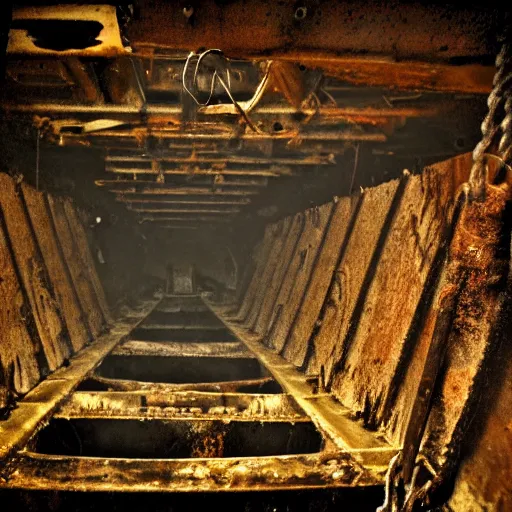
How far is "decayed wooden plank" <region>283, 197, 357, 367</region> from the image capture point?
165 inches

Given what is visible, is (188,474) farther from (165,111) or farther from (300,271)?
(300,271)

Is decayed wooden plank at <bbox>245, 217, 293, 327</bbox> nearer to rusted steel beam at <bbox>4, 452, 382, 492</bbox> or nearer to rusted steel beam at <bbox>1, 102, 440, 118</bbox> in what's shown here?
rusted steel beam at <bbox>1, 102, 440, 118</bbox>

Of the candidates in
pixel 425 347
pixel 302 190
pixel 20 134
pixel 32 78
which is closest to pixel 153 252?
pixel 302 190

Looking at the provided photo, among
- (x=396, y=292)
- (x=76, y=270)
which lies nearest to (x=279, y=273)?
(x=76, y=270)

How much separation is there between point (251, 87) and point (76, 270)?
12.6ft

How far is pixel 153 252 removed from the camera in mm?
13383

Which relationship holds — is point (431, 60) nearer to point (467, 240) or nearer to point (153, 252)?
point (467, 240)

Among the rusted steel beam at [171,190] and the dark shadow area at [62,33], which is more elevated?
the dark shadow area at [62,33]

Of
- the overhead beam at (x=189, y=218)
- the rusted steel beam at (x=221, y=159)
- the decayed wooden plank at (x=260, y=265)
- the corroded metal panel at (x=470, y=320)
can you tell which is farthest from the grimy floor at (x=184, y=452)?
the overhead beam at (x=189, y=218)

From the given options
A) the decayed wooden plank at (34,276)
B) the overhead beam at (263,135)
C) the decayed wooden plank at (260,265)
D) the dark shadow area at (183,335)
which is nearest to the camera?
the decayed wooden plank at (34,276)

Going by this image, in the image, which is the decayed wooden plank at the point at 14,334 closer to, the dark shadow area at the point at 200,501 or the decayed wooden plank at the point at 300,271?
the dark shadow area at the point at 200,501

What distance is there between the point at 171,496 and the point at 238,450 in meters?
0.99

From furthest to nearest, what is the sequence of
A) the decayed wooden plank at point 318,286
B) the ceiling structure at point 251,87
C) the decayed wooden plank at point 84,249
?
the decayed wooden plank at point 84,249
the decayed wooden plank at point 318,286
the ceiling structure at point 251,87

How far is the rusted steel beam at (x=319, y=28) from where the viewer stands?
1789 millimetres
